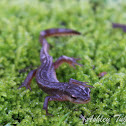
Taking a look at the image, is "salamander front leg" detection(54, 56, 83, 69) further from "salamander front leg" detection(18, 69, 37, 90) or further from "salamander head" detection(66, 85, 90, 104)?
"salamander head" detection(66, 85, 90, 104)

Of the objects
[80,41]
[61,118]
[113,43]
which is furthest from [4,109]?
[113,43]

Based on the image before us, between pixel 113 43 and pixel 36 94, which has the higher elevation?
pixel 113 43

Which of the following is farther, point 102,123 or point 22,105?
point 22,105

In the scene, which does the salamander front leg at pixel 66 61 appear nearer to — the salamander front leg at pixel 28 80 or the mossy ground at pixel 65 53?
the mossy ground at pixel 65 53

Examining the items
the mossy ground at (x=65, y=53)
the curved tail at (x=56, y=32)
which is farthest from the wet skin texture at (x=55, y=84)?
the curved tail at (x=56, y=32)

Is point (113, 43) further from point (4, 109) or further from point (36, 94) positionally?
point (4, 109)

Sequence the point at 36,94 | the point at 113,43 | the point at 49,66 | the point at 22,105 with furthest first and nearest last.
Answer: the point at 113,43 → the point at 49,66 → the point at 36,94 → the point at 22,105

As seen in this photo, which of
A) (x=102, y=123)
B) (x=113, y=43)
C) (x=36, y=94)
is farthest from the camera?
(x=113, y=43)

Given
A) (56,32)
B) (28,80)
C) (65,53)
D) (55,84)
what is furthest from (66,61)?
(56,32)
